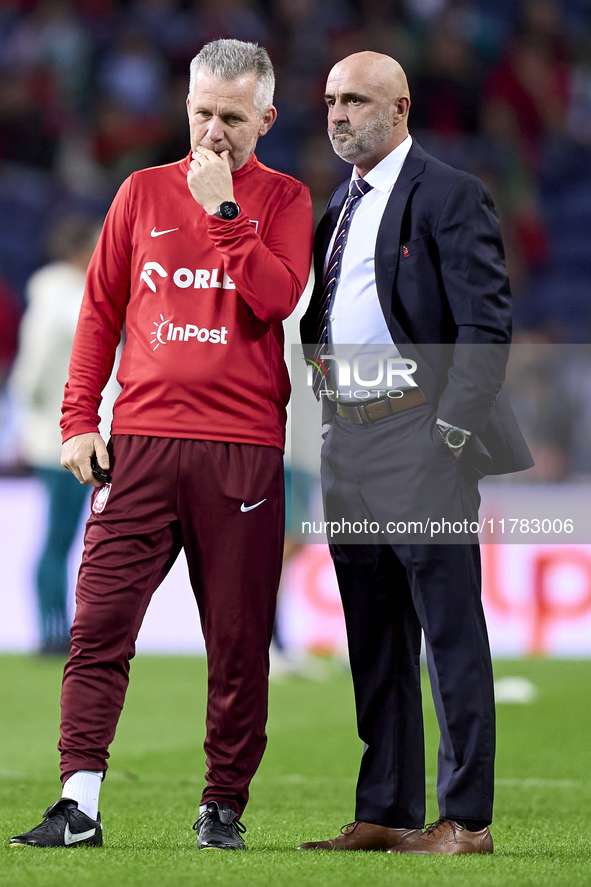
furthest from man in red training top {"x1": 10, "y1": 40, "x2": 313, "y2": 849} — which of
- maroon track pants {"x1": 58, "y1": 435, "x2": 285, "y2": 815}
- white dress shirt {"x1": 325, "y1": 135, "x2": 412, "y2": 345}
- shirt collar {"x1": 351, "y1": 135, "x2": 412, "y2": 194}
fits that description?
shirt collar {"x1": 351, "y1": 135, "x2": 412, "y2": 194}

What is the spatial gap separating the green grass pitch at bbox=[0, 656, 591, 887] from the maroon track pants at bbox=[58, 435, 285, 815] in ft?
1.02

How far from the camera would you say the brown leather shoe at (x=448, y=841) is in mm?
3070

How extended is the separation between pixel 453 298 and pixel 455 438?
13.2 inches

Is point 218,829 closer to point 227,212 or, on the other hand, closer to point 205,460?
point 205,460

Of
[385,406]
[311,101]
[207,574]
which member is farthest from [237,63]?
[311,101]

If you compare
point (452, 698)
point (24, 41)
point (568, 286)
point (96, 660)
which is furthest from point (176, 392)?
point (24, 41)

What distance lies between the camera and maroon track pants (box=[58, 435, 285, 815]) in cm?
319

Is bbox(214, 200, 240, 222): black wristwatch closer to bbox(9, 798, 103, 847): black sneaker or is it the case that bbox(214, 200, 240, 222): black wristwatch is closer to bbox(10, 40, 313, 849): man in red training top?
bbox(10, 40, 313, 849): man in red training top

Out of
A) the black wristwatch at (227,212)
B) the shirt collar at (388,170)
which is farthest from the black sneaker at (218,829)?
the shirt collar at (388,170)

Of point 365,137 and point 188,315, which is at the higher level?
point 365,137

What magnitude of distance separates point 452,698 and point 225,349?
1.01 m

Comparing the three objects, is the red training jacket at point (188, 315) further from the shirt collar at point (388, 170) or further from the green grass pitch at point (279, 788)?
the green grass pitch at point (279, 788)

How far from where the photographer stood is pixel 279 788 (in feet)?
14.8

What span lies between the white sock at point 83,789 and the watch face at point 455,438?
3.79 ft
